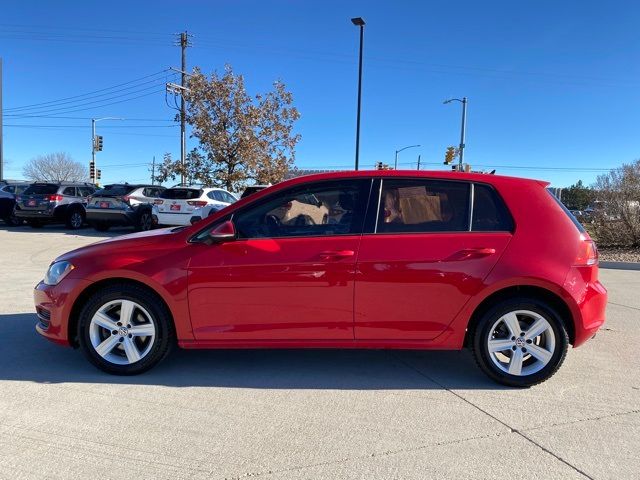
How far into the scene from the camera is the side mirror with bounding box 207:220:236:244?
12.3ft

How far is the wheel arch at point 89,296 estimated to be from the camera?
12.6 feet

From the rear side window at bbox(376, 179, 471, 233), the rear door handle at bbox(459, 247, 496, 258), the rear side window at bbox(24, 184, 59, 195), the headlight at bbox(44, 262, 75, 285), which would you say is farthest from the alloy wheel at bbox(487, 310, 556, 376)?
the rear side window at bbox(24, 184, 59, 195)

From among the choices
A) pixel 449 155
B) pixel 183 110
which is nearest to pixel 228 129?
pixel 183 110

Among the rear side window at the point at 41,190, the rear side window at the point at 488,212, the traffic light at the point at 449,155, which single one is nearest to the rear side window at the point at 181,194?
the rear side window at the point at 41,190

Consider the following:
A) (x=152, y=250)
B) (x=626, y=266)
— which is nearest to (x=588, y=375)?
(x=152, y=250)

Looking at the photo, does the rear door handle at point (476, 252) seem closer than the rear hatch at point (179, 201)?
Yes

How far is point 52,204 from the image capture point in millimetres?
17344

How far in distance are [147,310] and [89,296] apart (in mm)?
534

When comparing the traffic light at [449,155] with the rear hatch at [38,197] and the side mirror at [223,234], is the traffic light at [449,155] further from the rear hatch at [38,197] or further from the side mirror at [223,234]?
the side mirror at [223,234]

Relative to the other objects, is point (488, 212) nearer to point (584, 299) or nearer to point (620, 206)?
point (584, 299)

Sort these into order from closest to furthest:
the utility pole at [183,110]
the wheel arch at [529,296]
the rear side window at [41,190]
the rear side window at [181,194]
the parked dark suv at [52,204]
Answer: the wheel arch at [529,296]
the rear side window at [181,194]
the parked dark suv at [52,204]
the rear side window at [41,190]
the utility pole at [183,110]

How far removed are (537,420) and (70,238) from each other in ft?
48.7

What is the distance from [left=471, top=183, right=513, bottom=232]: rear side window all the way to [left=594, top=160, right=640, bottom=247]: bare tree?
1201 centimetres

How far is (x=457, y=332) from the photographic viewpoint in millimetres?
3803
